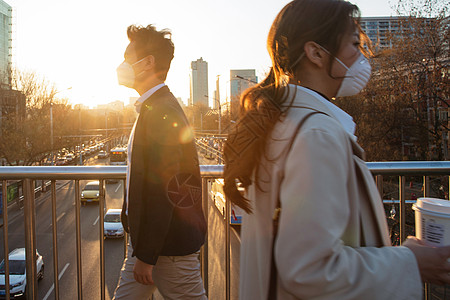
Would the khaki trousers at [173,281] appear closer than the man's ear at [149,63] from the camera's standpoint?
Yes

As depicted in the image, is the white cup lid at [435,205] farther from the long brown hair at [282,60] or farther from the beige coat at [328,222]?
the long brown hair at [282,60]

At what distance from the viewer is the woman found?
100cm

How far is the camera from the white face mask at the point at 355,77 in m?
1.30

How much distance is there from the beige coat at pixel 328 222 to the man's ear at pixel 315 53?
6.6 inches

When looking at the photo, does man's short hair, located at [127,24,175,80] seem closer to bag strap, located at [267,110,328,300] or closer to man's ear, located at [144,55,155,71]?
man's ear, located at [144,55,155,71]

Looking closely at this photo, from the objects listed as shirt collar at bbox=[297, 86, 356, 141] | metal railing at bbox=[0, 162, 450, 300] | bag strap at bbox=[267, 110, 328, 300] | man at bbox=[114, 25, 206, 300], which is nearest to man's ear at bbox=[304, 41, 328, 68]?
shirt collar at bbox=[297, 86, 356, 141]

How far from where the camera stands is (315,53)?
1215 mm

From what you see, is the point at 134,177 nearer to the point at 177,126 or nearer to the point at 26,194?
the point at 177,126

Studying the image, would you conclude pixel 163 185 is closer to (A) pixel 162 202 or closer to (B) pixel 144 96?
(A) pixel 162 202

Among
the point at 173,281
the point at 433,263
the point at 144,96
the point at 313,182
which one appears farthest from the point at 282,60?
the point at 173,281

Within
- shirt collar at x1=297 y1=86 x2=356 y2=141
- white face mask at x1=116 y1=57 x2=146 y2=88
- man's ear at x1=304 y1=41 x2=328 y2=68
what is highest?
white face mask at x1=116 y1=57 x2=146 y2=88

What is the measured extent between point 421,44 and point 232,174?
19.4 metres

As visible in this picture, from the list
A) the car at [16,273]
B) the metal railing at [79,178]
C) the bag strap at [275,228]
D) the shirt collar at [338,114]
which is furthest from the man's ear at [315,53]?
the car at [16,273]

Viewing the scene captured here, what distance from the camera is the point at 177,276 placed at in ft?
6.62
